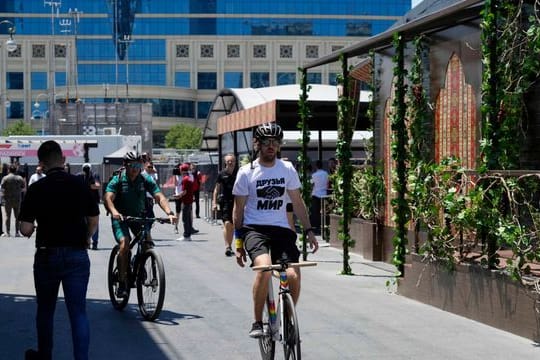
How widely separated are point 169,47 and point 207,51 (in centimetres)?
438

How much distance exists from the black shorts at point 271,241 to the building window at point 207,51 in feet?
337

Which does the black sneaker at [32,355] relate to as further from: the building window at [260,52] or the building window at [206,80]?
the building window at [260,52]

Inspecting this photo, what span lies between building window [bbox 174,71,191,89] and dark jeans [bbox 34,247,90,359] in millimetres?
102243

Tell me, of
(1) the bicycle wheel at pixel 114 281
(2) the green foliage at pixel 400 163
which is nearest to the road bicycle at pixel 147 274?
(1) the bicycle wheel at pixel 114 281

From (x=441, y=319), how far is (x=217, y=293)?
325cm

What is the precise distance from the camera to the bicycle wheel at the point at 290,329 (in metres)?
6.56

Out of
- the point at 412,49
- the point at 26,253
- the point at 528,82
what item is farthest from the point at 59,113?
the point at 528,82

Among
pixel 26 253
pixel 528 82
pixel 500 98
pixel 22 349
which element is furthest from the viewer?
pixel 26 253

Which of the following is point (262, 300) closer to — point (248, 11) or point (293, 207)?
point (293, 207)

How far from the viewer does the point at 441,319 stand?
32.6 feet

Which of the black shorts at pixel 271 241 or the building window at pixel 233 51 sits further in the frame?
the building window at pixel 233 51

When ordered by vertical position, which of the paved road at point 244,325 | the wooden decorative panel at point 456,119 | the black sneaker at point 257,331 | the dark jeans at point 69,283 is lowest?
the paved road at point 244,325

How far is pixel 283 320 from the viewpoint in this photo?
676 centimetres

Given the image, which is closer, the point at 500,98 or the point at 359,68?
the point at 500,98
